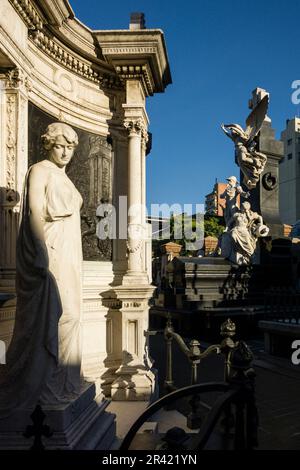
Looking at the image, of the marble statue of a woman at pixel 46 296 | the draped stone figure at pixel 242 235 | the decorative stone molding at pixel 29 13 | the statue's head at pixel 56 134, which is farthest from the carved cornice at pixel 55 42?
the draped stone figure at pixel 242 235

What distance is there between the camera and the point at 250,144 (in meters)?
17.1

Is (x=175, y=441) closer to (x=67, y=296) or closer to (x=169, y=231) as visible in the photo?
A: (x=67, y=296)

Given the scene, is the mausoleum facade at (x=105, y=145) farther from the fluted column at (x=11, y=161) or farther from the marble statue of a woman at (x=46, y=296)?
the marble statue of a woman at (x=46, y=296)

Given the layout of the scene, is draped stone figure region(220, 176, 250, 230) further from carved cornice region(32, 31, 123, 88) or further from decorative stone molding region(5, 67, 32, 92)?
decorative stone molding region(5, 67, 32, 92)

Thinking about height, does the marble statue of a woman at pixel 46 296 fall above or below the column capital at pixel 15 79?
below

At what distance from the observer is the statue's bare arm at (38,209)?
9.87 feet

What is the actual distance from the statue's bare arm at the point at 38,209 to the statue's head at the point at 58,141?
0.26 metres

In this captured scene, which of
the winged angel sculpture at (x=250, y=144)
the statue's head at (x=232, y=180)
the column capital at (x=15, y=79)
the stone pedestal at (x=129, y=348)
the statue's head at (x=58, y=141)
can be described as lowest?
the stone pedestal at (x=129, y=348)

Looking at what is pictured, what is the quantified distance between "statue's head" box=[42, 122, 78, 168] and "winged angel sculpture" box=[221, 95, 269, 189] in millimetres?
14650

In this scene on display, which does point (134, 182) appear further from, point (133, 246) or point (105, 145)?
point (133, 246)

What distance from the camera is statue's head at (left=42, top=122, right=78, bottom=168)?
340 cm

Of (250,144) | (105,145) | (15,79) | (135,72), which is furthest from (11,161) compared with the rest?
(250,144)

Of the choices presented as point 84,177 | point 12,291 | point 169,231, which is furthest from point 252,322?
point 169,231

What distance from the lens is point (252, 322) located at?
12.8 meters
